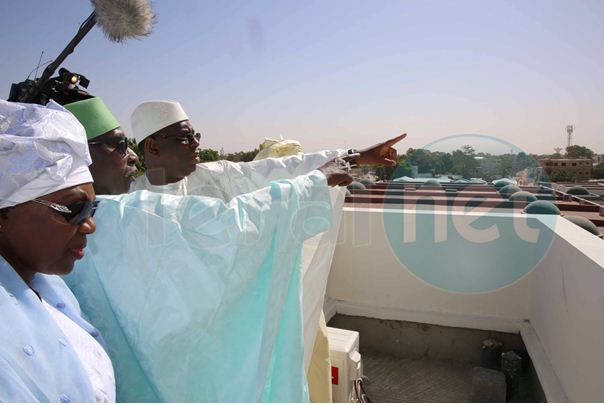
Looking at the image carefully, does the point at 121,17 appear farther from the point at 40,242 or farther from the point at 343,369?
the point at 343,369

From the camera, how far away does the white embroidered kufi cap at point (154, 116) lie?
2.28 meters

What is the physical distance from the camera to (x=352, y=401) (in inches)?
115

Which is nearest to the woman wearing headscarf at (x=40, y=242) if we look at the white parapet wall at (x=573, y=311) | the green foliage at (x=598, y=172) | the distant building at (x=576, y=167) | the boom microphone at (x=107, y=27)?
the boom microphone at (x=107, y=27)

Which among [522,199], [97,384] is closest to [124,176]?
[97,384]

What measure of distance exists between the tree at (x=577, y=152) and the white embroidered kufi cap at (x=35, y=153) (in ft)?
131

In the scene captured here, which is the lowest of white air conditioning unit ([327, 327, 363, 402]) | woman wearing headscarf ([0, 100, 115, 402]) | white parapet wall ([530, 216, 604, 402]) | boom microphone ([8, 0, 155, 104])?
white air conditioning unit ([327, 327, 363, 402])

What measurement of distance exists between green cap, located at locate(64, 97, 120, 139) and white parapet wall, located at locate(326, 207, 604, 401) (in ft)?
9.09

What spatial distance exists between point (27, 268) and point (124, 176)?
76 centimetres

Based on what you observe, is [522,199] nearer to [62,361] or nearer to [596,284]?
Result: [596,284]

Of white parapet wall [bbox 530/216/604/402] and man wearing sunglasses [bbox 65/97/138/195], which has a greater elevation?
man wearing sunglasses [bbox 65/97/138/195]

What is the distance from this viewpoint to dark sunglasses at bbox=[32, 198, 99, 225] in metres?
1.04

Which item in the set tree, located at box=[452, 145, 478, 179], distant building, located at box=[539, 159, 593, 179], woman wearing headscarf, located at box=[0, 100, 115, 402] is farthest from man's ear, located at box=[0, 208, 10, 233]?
distant building, located at box=[539, 159, 593, 179]

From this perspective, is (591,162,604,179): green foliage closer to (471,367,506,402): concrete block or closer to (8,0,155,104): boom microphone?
(471,367,506,402): concrete block

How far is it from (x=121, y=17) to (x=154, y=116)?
57 cm
